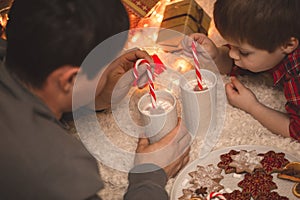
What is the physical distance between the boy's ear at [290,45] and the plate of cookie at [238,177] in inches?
11.1

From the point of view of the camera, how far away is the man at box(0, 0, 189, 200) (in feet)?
2.88

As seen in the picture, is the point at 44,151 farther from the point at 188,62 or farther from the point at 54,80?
the point at 188,62

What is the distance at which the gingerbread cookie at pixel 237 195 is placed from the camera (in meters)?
1.23

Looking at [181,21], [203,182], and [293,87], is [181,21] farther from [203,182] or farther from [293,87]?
[203,182]

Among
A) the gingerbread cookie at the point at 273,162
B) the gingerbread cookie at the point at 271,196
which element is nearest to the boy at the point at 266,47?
the gingerbread cookie at the point at 273,162

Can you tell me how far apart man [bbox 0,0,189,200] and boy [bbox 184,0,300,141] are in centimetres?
44

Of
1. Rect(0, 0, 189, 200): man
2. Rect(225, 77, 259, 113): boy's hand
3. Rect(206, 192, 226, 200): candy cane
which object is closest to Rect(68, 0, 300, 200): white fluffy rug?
Rect(225, 77, 259, 113): boy's hand

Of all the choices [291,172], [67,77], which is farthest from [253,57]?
[67,77]

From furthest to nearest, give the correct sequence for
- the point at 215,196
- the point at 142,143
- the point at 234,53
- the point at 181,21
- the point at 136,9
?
the point at 136,9 → the point at 181,21 → the point at 234,53 → the point at 142,143 → the point at 215,196

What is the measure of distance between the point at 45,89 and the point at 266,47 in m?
0.66

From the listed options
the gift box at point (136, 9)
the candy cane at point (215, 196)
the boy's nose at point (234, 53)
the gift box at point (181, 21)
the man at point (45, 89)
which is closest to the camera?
the man at point (45, 89)

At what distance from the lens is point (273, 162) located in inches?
50.4

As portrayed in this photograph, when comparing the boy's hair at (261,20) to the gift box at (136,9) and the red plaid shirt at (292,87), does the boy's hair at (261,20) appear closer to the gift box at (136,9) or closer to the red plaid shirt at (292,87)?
the red plaid shirt at (292,87)

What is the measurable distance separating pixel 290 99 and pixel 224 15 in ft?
0.97
